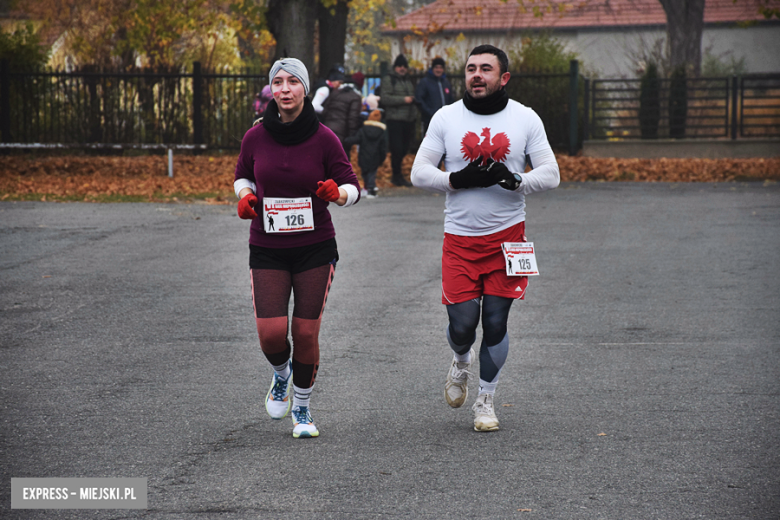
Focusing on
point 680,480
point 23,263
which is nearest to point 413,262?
point 23,263

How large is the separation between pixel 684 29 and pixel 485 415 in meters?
25.9

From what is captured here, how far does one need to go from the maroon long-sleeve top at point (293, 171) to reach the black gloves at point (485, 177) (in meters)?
0.54

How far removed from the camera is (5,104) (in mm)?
21812

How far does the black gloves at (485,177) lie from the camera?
4.90m

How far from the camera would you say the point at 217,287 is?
9156 mm

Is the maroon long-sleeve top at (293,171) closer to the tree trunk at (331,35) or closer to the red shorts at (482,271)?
the red shorts at (482,271)

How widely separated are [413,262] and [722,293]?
10.6ft

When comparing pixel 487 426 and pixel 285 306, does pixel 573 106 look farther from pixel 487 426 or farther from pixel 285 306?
pixel 285 306

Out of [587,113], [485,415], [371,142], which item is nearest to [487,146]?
[485,415]

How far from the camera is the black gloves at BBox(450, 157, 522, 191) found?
4.90m

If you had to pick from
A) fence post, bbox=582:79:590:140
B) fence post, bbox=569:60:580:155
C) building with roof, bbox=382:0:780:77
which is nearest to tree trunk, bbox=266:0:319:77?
fence post, bbox=569:60:580:155

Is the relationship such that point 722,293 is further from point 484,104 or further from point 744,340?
point 484,104

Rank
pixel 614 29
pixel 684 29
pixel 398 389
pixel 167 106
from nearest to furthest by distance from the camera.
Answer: pixel 398 389 → pixel 167 106 → pixel 684 29 → pixel 614 29

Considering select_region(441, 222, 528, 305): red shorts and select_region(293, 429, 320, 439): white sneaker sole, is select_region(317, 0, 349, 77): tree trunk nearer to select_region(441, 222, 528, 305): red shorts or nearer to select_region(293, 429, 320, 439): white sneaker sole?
select_region(441, 222, 528, 305): red shorts
